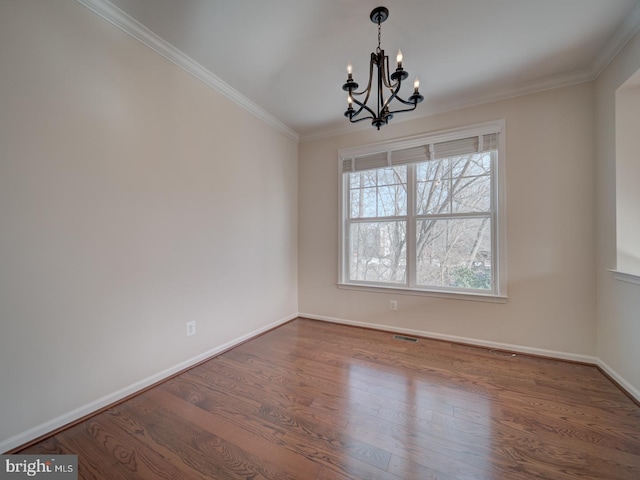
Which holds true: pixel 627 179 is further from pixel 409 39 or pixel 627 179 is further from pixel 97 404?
pixel 97 404

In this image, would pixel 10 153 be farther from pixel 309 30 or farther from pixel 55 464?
pixel 309 30

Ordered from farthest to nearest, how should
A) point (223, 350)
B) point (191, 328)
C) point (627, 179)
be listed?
point (223, 350)
point (191, 328)
point (627, 179)

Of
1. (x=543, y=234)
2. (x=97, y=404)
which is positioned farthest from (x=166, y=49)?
(x=543, y=234)

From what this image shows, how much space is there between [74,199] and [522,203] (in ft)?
12.3

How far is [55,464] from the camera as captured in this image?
1.31 m

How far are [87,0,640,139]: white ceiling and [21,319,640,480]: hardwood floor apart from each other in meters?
2.72

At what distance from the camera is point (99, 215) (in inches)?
68.4

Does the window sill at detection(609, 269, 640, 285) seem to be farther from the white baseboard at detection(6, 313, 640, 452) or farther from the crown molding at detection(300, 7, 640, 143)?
the crown molding at detection(300, 7, 640, 143)

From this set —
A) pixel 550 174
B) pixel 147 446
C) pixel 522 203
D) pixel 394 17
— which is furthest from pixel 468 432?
pixel 394 17

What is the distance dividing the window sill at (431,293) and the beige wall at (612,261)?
0.73m

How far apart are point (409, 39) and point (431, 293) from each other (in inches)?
98.4

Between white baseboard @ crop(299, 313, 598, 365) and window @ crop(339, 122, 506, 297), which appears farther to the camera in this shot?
window @ crop(339, 122, 506, 297)

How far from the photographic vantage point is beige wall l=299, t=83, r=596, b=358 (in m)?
2.39

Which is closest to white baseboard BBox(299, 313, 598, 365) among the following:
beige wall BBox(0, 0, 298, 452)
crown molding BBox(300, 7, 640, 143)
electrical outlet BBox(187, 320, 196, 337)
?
beige wall BBox(0, 0, 298, 452)
